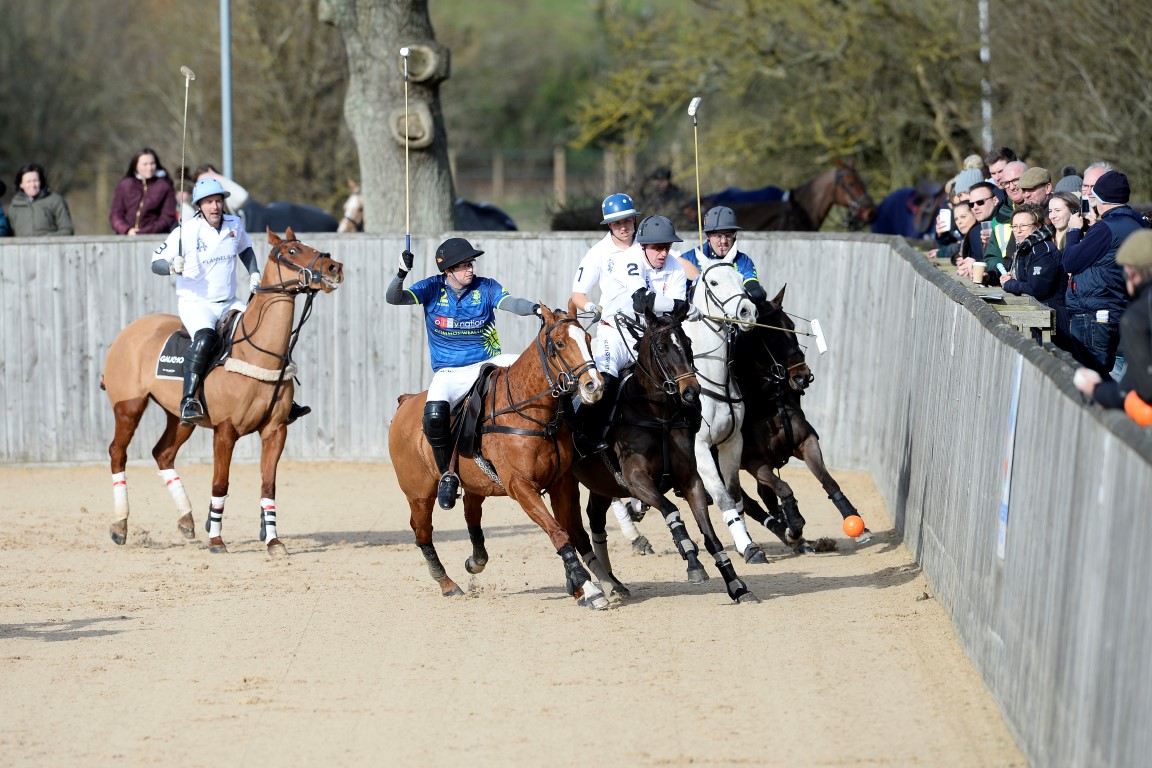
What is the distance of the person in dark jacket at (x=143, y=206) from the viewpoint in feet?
58.5

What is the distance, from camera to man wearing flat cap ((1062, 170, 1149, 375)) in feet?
31.5

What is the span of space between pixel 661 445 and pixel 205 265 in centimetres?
496

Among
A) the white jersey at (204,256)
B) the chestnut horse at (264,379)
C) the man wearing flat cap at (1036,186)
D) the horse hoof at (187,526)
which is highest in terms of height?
the man wearing flat cap at (1036,186)

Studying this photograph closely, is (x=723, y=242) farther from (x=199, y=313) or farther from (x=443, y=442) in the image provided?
(x=199, y=313)

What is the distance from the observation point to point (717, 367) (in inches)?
443

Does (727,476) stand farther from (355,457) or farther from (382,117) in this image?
(382,117)

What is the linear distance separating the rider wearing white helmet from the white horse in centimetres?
384

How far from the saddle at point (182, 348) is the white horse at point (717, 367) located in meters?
4.08

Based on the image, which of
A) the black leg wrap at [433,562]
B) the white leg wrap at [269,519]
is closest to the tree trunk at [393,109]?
the white leg wrap at [269,519]

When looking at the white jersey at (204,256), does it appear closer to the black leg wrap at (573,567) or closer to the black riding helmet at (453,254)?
the black riding helmet at (453,254)

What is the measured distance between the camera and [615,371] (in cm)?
1048

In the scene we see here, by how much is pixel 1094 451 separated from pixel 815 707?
2383 mm

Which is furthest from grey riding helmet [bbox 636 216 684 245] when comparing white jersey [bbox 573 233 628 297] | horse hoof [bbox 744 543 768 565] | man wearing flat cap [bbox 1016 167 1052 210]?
man wearing flat cap [bbox 1016 167 1052 210]

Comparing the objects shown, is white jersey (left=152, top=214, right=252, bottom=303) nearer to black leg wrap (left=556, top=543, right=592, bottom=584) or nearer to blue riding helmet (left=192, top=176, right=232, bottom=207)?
blue riding helmet (left=192, top=176, right=232, bottom=207)
